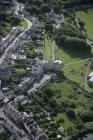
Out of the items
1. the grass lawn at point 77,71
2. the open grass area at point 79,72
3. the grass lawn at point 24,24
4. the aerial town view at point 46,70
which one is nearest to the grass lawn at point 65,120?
the aerial town view at point 46,70

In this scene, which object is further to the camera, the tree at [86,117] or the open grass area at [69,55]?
the open grass area at [69,55]

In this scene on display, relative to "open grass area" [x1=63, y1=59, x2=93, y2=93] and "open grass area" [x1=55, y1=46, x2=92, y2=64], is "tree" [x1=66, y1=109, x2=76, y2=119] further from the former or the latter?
"open grass area" [x1=55, y1=46, x2=92, y2=64]

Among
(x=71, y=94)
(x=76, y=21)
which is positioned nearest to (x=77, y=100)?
(x=71, y=94)

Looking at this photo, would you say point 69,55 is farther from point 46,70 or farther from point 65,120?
point 65,120

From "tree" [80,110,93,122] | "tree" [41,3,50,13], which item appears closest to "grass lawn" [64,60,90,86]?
"tree" [80,110,93,122]

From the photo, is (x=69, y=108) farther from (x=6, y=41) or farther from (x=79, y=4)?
(x=79, y=4)

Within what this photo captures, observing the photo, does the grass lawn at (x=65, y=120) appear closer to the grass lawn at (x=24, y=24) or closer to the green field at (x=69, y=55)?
the green field at (x=69, y=55)

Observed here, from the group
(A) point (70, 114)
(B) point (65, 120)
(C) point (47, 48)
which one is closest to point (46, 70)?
(C) point (47, 48)

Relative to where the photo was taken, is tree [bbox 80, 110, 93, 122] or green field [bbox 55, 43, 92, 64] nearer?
tree [bbox 80, 110, 93, 122]
